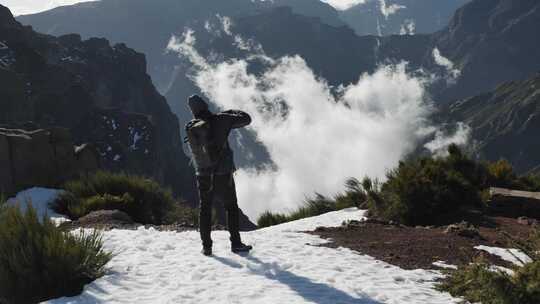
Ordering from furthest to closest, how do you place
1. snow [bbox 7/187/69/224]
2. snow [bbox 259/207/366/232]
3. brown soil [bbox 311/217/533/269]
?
snow [bbox 7/187/69/224] < snow [bbox 259/207/366/232] < brown soil [bbox 311/217/533/269]

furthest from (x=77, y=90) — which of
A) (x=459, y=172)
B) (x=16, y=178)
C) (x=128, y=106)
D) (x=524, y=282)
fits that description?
(x=524, y=282)

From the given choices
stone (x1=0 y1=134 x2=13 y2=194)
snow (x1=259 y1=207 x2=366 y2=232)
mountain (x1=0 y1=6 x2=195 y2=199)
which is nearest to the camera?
snow (x1=259 y1=207 x2=366 y2=232)

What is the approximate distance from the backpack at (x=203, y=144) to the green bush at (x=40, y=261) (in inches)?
74.4

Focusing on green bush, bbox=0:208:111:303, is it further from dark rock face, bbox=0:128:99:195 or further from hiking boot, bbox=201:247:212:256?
dark rock face, bbox=0:128:99:195

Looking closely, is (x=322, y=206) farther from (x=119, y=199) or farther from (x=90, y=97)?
(x=90, y=97)

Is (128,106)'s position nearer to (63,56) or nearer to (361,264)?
(63,56)

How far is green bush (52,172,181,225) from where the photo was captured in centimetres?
1352

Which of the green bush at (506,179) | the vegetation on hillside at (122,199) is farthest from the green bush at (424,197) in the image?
the vegetation on hillside at (122,199)

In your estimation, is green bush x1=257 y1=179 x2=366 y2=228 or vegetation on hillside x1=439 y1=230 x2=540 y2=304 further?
green bush x1=257 y1=179 x2=366 y2=228

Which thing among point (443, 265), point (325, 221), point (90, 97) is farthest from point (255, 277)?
point (90, 97)

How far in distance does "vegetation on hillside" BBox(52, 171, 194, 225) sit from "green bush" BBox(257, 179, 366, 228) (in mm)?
2444

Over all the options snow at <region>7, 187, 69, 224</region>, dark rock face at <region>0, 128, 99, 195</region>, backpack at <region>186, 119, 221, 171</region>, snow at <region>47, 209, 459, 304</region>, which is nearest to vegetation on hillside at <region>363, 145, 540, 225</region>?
snow at <region>47, 209, 459, 304</region>

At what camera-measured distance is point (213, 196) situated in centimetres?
789

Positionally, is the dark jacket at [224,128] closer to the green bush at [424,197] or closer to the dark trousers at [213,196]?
the dark trousers at [213,196]
